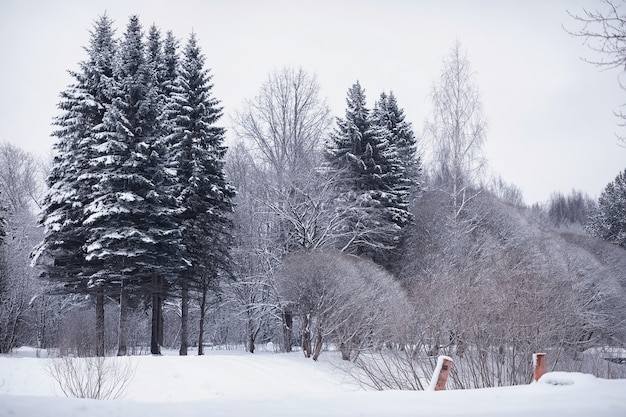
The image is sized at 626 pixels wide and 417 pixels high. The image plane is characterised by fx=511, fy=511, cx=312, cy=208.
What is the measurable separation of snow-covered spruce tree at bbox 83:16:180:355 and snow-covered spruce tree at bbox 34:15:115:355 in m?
0.51

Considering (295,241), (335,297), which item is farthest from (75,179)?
(335,297)

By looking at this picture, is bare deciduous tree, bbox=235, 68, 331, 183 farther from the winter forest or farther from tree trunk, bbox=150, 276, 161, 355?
tree trunk, bbox=150, 276, 161, 355

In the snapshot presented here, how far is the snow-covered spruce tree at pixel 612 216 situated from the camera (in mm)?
42125

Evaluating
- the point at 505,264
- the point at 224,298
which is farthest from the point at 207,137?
the point at 505,264

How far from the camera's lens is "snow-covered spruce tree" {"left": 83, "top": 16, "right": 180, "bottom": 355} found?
18.7 meters

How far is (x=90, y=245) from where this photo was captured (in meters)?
18.4

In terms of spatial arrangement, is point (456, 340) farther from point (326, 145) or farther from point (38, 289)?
point (38, 289)

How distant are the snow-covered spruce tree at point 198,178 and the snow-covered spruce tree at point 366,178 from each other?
5.77m

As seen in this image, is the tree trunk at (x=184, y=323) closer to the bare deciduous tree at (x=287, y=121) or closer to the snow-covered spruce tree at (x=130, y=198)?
the snow-covered spruce tree at (x=130, y=198)

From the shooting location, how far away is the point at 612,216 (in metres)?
43.5

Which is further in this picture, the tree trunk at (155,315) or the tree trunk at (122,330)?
the tree trunk at (155,315)

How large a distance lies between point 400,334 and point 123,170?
40.8 feet

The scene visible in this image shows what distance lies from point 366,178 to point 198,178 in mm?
9098

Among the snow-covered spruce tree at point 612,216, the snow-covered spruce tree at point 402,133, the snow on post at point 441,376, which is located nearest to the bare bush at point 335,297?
the snow on post at point 441,376
